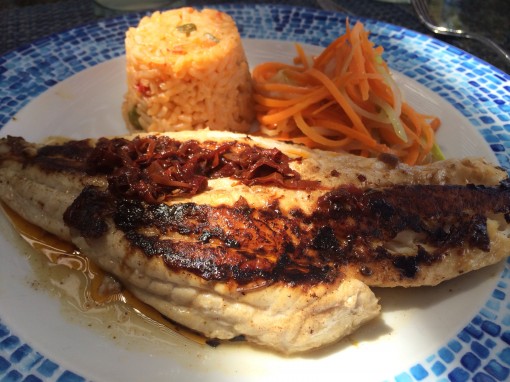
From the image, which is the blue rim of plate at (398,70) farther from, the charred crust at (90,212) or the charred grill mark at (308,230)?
the charred crust at (90,212)

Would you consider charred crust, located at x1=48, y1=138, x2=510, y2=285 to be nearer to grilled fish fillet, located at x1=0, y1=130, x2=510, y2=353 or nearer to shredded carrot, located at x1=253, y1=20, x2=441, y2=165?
grilled fish fillet, located at x1=0, y1=130, x2=510, y2=353

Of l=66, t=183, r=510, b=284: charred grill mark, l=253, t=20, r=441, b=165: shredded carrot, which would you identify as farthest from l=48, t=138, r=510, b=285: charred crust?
l=253, t=20, r=441, b=165: shredded carrot

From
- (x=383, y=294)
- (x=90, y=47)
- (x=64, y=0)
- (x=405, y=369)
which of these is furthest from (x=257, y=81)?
(x=64, y=0)

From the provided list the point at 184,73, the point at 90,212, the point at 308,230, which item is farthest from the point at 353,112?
the point at 90,212

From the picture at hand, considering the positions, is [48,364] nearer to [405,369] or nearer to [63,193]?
[63,193]

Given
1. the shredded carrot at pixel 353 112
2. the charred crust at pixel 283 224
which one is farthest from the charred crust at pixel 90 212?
the shredded carrot at pixel 353 112

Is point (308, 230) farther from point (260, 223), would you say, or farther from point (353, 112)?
point (353, 112)
